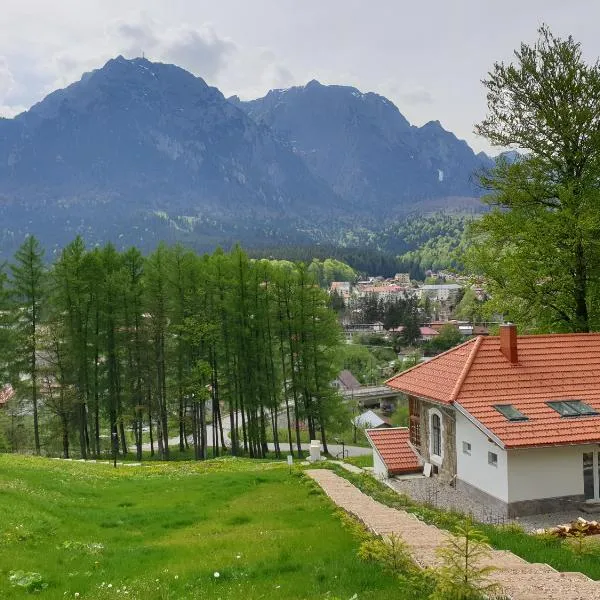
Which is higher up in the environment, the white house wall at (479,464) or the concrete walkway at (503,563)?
the concrete walkway at (503,563)

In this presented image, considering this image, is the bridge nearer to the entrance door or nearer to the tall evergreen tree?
the tall evergreen tree

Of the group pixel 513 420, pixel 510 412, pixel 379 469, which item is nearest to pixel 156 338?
pixel 379 469

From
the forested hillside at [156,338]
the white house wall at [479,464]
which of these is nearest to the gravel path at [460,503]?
the white house wall at [479,464]

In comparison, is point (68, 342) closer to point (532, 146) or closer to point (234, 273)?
point (234, 273)

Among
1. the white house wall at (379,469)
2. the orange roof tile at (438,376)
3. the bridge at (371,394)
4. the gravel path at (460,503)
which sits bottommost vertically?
the bridge at (371,394)

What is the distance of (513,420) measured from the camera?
1741 cm

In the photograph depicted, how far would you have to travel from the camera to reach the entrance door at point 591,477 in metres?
17.6

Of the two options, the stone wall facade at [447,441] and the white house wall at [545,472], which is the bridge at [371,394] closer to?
the stone wall facade at [447,441]

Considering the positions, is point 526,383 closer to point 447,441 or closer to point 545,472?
point 545,472

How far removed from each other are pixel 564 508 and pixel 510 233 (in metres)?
11.2

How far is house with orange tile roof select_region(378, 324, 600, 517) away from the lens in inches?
666

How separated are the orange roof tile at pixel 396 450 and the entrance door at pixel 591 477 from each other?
6.13 metres

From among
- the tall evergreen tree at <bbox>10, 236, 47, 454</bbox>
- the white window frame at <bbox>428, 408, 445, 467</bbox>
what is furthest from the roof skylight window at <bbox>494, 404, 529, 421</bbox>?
the tall evergreen tree at <bbox>10, 236, 47, 454</bbox>

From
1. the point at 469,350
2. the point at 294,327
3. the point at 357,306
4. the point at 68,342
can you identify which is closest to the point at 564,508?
the point at 469,350
